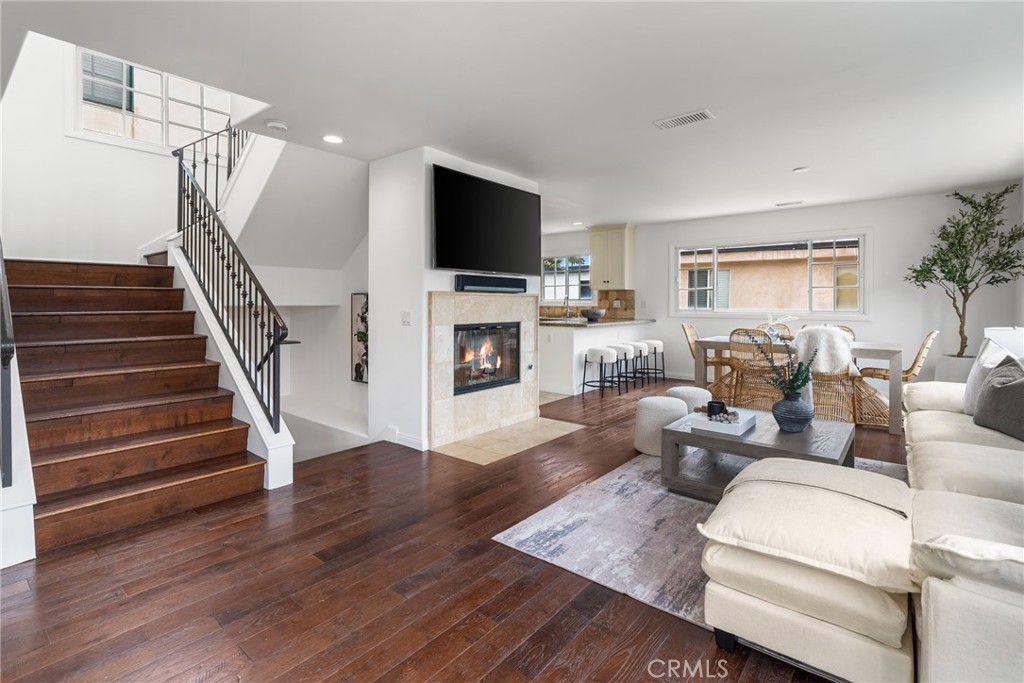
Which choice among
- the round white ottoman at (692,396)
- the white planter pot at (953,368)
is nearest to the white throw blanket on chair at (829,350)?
the round white ottoman at (692,396)

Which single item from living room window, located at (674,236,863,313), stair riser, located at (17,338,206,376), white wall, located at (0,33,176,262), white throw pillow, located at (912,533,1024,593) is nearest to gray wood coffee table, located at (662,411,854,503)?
white throw pillow, located at (912,533,1024,593)

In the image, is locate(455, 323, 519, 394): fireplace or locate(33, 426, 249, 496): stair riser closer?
locate(33, 426, 249, 496): stair riser

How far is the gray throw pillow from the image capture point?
2.71 metres

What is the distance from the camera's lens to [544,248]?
9531 millimetres

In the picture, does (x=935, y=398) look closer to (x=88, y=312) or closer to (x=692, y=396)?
(x=692, y=396)

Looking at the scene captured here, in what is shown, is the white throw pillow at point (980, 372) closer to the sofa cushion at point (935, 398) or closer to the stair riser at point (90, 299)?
the sofa cushion at point (935, 398)

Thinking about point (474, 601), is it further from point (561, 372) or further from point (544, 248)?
point (544, 248)

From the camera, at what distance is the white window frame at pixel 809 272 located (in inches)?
251

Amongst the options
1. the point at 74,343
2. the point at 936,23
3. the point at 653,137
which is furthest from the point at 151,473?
the point at 936,23

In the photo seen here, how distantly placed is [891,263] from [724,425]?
15.8ft

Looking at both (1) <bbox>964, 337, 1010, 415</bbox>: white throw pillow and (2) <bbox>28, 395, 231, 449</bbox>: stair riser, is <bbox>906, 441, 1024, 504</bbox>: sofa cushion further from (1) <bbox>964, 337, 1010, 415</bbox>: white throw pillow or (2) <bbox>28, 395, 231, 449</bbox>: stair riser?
(2) <bbox>28, 395, 231, 449</bbox>: stair riser

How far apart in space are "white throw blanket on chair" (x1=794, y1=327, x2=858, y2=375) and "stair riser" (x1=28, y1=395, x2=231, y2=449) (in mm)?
5102

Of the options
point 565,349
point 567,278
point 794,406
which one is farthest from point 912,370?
point 567,278

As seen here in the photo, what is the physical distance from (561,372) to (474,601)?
194 inches
